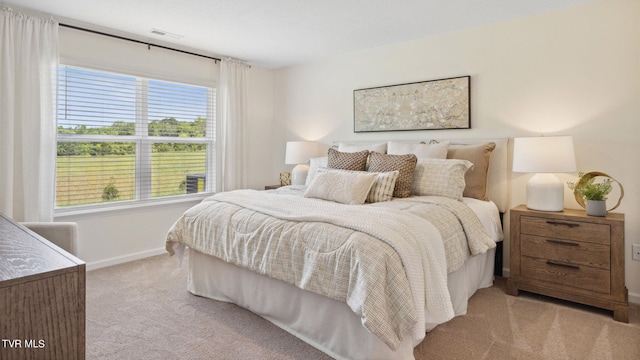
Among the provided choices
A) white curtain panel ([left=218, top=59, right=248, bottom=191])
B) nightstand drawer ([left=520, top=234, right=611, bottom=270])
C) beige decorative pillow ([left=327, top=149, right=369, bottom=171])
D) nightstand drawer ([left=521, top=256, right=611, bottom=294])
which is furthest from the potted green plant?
white curtain panel ([left=218, top=59, right=248, bottom=191])

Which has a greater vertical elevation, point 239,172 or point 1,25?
point 1,25

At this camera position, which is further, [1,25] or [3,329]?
[1,25]

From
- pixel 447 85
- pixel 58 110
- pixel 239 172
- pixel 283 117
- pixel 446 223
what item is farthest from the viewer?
pixel 283 117

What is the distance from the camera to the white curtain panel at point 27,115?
288cm

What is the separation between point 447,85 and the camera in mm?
3471

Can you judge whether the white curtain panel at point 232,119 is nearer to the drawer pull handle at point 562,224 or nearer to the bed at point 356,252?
the bed at point 356,252

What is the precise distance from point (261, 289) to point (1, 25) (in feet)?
9.58

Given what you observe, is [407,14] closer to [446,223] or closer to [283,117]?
[446,223]

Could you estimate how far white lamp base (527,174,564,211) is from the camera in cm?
267

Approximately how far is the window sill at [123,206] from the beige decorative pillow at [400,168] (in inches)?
92.9

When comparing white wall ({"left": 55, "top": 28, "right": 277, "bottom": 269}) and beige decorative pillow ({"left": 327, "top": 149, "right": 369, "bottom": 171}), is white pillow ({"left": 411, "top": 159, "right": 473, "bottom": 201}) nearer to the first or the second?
beige decorative pillow ({"left": 327, "top": 149, "right": 369, "bottom": 171})

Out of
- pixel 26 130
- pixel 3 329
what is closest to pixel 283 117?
pixel 26 130

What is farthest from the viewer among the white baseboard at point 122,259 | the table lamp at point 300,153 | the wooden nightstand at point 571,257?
the table lamp at point 300,153

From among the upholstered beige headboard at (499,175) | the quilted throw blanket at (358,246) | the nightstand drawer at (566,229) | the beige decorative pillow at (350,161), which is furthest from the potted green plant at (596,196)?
the beige decorative pillow at (350,161)
